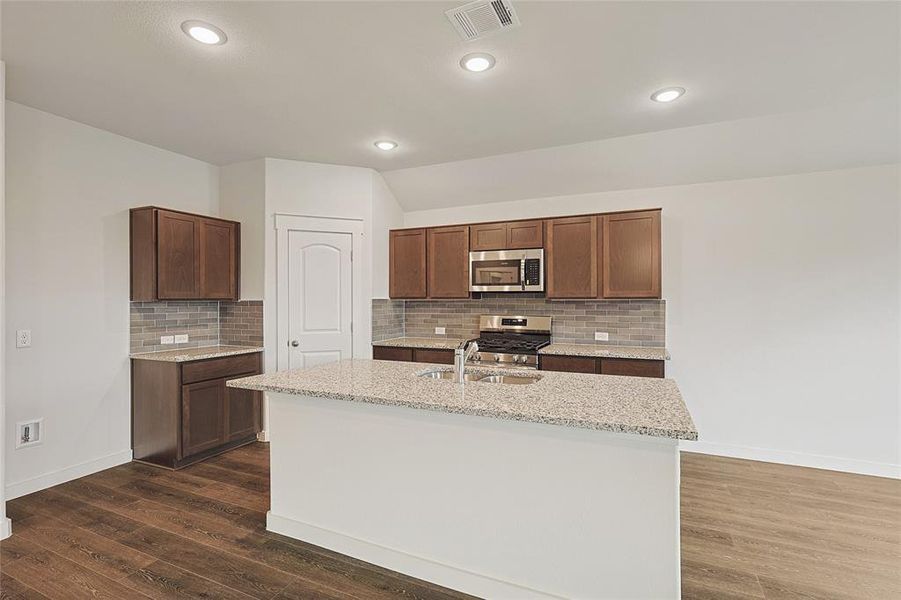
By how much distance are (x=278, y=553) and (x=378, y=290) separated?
2937mm

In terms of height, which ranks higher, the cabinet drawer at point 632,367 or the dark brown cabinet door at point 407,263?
the dark brown cabinet door at point 407,263

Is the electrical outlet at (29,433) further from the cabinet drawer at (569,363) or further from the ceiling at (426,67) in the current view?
the cabinet drawer at (569,363)

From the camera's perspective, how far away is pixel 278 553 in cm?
247

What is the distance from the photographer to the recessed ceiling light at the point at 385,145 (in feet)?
13.1

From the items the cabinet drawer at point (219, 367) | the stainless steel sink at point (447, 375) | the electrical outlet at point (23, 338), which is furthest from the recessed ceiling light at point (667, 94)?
the electrical outlet at point (23, 338)

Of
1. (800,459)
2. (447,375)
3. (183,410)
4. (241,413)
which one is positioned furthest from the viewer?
(241,413)

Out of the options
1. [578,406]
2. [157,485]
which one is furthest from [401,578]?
[157,485]

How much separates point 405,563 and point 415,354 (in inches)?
101

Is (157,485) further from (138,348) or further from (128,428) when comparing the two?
(138,348)

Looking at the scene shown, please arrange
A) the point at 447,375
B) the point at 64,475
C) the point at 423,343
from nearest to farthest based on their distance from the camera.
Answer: the point at 447,375 → the point at 64,475 → the point at 423,343

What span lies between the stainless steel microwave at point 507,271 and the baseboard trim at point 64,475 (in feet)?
11.4

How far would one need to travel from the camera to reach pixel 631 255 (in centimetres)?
412

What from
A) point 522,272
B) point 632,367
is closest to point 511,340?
point 522,272

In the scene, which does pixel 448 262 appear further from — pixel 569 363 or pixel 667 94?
pixel 667 94
